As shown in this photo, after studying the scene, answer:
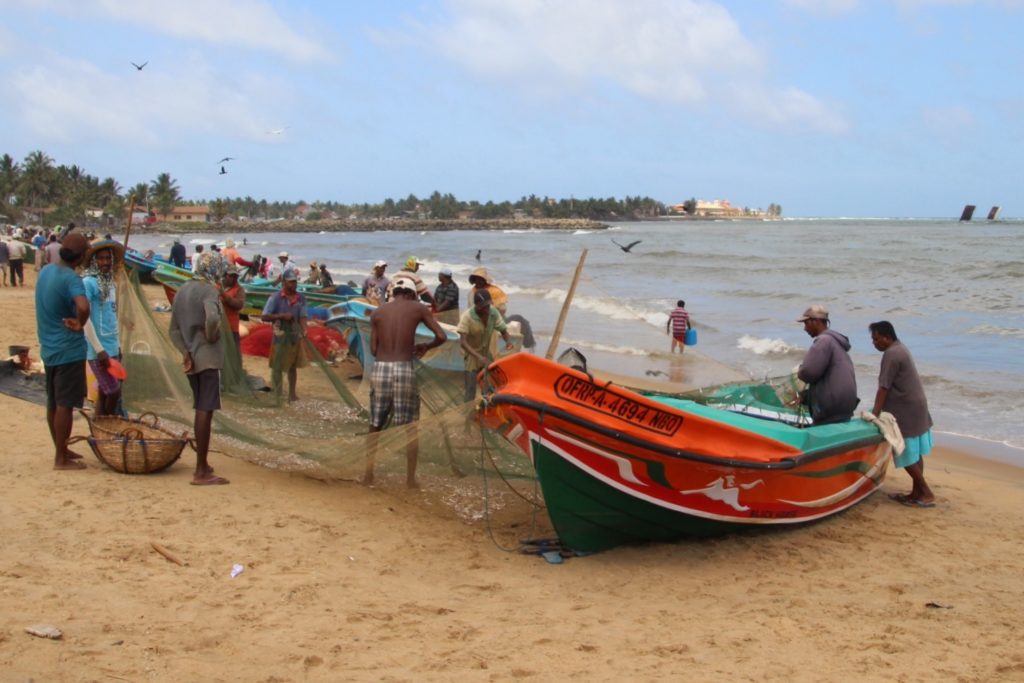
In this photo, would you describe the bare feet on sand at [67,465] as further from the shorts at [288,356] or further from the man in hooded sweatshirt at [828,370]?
the man in hooded sweatshirt at [828,370]

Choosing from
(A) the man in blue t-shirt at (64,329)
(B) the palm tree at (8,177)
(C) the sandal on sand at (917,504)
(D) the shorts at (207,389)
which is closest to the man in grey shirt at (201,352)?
(D) the shorts at (207,389)

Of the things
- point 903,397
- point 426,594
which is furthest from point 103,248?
point 903,397

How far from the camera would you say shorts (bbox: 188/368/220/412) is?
604 centimetres

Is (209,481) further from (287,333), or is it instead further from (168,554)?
(287,333)

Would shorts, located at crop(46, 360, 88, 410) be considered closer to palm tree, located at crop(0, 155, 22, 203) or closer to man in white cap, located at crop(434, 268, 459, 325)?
man in white cap, located at crop(434, 268, 459, 325)

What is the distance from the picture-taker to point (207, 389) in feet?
19.8

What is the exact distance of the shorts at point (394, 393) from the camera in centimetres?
614

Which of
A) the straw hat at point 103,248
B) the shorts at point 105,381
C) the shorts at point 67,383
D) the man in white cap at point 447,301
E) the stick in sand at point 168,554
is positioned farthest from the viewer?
the man in white cap at point 447,301

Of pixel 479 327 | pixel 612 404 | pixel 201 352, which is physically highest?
pixel 479 327

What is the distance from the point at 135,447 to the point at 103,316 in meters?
1.08

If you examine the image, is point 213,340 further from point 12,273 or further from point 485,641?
point 12,273

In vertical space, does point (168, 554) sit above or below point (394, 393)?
below

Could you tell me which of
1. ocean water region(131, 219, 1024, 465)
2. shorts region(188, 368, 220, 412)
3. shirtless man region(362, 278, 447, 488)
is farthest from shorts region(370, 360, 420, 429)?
ocean water region(131, 219, 1024, 465)

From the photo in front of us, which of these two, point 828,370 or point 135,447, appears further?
point 828,370
